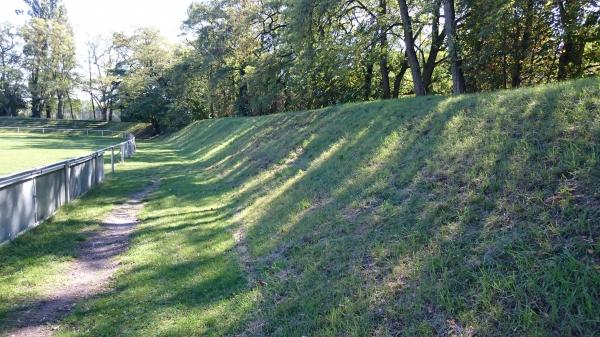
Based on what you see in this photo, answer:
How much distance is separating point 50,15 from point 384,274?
87457 millimetres

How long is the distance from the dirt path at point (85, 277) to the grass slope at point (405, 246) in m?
0.23

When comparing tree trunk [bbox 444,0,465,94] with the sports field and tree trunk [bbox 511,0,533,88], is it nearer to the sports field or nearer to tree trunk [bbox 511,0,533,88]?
tree trunk [bbox 511,0,533,88]

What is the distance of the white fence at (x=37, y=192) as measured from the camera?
7387mm

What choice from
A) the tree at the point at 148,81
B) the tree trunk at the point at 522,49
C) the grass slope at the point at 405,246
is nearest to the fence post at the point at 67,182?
the grass slope at the point at 405,246

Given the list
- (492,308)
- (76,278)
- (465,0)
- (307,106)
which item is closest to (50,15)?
(307,106)

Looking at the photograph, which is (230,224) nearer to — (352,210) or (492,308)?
(352,210)

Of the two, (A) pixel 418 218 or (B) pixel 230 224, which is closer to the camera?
(A) pixel 418 218

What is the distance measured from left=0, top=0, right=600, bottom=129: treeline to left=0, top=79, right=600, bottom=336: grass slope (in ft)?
25.5

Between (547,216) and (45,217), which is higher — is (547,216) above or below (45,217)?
above

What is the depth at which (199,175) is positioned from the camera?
17578 mm

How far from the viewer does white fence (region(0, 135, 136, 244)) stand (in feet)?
24.2

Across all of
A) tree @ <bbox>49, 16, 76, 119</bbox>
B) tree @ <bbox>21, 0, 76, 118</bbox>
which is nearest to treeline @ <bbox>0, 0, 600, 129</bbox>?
tree @ <bbox>21, 0, 76, 118</bbox>

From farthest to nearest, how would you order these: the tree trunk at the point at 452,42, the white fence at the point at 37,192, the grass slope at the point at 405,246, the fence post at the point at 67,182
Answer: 1. the tree trunk at the point at 452,42
2. the fence post at the point at 67,182
3. the white fence at the point at 37,192
4. the grass slope at the point at 405,246

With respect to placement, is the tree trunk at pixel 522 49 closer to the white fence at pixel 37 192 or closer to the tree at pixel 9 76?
the white fence at pixel 37 192
